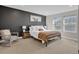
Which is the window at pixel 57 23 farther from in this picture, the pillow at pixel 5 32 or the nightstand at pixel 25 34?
the pillow at pixel 5 32

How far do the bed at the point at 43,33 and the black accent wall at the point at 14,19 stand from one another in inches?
7.0

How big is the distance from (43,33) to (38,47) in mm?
561

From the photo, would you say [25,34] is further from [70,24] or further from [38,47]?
[70,24]

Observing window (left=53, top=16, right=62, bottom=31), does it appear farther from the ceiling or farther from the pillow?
the pillow

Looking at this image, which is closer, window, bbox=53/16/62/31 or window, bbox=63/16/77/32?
window, bbox=63/16/77/32

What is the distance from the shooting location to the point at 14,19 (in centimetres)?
228

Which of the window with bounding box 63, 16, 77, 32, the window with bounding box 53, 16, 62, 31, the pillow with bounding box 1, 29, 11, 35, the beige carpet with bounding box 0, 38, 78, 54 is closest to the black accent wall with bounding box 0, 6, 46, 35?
the pillow with bounding box 1, 29, 11, 35

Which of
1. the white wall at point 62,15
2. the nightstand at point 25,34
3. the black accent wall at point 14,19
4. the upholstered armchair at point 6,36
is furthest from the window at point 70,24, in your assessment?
the upholstered armchair at point 6,36

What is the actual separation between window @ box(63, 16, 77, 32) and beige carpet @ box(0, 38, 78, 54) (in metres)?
0.34

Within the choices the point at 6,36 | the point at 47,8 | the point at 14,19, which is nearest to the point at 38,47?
the point at 6,36

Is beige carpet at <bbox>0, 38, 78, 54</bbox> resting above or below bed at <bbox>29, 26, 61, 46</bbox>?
below

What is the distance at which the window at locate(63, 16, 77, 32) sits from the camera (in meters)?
2.24
